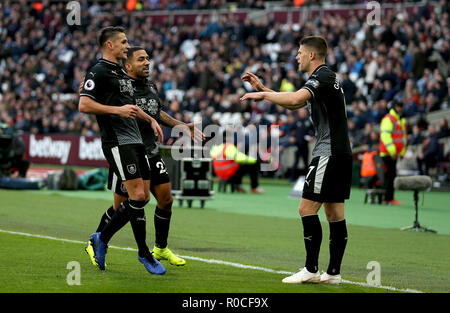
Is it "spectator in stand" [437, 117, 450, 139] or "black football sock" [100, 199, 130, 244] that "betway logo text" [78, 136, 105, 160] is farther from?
"black football sock" [100, 199, 130, 244]

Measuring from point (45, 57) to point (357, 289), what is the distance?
36.6 m

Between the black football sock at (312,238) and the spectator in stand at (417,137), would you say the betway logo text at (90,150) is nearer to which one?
the spectator in stand at (417,137)

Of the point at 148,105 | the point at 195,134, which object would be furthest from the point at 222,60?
the point at 148,105

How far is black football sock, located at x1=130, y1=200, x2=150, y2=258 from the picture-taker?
8.66m

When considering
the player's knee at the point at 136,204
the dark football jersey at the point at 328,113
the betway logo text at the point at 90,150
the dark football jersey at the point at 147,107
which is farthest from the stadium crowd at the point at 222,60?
the player's knee at the point at 136,204

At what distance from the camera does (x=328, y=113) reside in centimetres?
820

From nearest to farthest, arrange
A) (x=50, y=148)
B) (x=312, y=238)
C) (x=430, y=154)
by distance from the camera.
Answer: (x=312, y=238) < (x=430, y=154) < (x=50, y=148)

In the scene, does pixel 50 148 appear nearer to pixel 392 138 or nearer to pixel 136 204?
pixel 392 138

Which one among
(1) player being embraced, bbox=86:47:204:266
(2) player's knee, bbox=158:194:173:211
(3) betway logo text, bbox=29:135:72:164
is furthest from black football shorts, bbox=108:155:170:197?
(3) betway logo text, bbox=29:135:72:164

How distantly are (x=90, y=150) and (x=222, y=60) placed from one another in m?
6.67

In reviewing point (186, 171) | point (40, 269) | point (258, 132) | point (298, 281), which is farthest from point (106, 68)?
point (258, 132)

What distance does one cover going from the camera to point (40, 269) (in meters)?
8.74

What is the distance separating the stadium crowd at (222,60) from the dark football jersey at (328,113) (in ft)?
53.5

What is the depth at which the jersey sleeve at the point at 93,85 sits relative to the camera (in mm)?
8508
